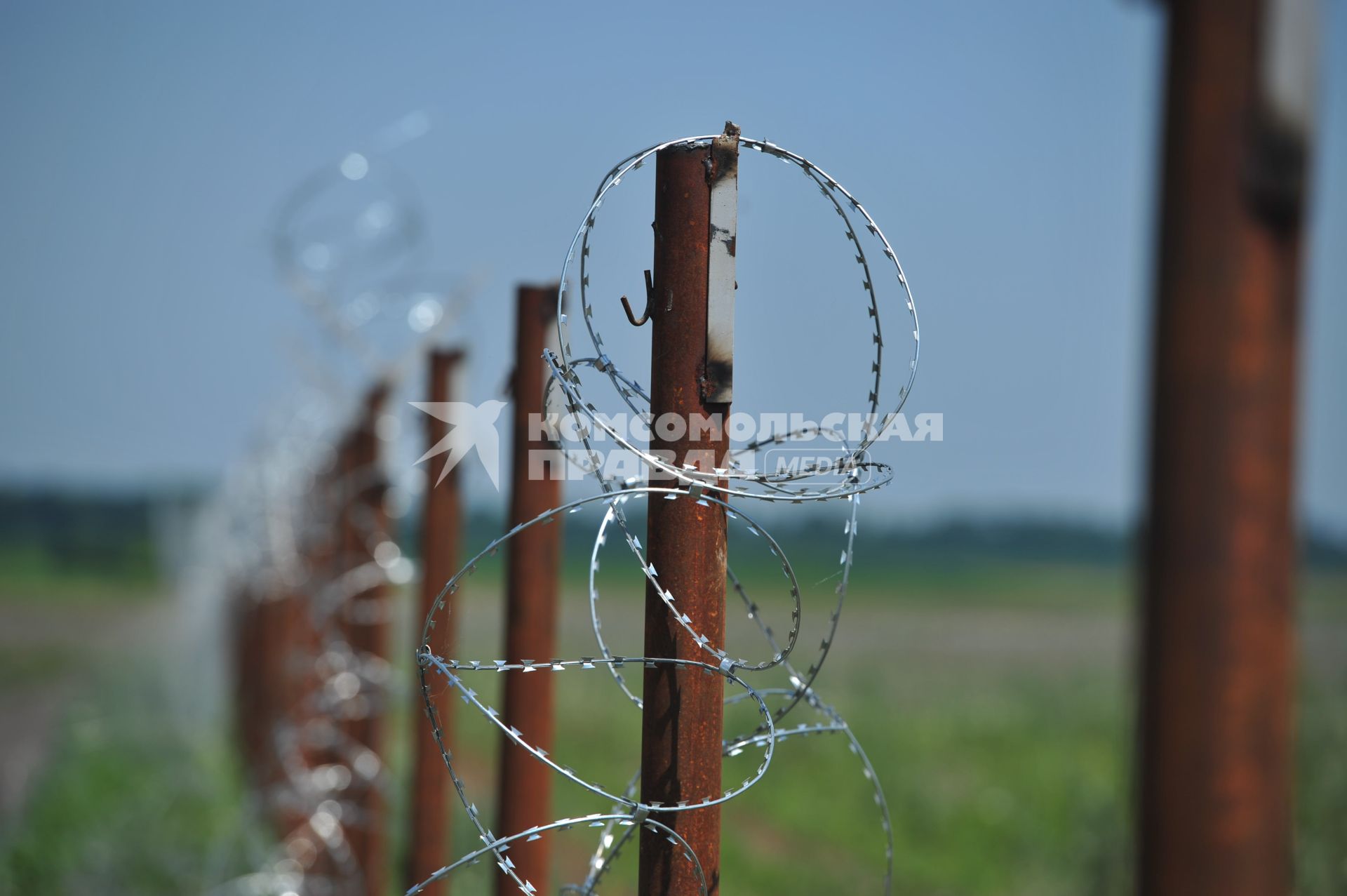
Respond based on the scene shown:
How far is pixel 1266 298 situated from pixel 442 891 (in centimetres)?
315

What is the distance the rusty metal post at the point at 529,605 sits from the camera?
2.52 meters

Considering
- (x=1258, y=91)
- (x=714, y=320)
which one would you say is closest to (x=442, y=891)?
(x=714, y=320)

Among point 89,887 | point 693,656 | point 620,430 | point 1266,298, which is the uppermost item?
point 1266,298

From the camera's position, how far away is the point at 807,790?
1130 cm

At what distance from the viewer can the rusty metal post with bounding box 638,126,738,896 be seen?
5.33 feet

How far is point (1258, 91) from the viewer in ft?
2.98

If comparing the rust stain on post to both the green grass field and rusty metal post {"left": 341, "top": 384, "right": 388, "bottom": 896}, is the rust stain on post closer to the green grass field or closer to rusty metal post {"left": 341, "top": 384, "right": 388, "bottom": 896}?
the green grass field

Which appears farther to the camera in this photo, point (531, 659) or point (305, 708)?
point (305, 708)

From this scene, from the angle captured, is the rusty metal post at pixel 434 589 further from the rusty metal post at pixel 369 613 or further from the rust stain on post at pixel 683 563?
the rust stain on post at pixel 683 563

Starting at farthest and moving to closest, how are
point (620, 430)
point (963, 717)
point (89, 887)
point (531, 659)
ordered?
point (963, 717), point (89, 887), point (531, 659), point (620, 430)

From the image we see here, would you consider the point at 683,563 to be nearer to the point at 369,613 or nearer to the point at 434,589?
the point at 434,589

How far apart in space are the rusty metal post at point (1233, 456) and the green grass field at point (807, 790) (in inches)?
29.7

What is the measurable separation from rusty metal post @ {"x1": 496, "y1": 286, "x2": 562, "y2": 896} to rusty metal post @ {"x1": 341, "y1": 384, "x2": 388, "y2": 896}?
1.84 meters

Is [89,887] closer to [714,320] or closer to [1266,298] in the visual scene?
[714,320]
